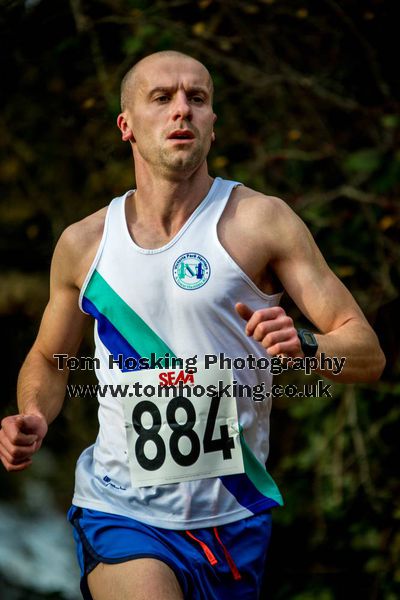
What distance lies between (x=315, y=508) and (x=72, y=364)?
2850mm

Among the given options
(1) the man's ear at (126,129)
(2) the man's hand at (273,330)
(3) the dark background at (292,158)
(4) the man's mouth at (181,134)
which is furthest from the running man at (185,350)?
(3) the dark background at (292,158)

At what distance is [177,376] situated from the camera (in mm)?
3557

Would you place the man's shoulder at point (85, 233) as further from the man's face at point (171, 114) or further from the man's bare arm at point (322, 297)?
the man's bare arm at point (322, 297)

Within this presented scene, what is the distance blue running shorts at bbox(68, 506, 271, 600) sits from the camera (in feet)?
11.4

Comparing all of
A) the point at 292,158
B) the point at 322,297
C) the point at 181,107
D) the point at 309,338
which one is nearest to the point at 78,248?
the point at 181,107

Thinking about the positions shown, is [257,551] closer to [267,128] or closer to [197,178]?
[197,178]

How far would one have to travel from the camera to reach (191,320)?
358 cm

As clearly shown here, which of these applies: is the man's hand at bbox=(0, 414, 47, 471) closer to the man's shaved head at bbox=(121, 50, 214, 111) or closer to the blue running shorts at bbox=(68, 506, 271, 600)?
the blue running shorts at bbox=(68, 506, 271, 600)

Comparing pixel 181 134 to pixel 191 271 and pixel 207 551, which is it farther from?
pixel 207 551

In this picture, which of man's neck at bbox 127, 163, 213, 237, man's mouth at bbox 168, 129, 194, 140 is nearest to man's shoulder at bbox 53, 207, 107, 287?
man's neck at bbox 127, 163, 213, 237

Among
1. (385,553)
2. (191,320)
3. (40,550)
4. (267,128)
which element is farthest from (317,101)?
(191,320)

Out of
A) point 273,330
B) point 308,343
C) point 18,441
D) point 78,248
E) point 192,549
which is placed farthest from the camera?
point 78,248

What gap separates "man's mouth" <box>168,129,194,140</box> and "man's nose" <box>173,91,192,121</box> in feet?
0.14

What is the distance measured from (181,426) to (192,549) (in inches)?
15.2
